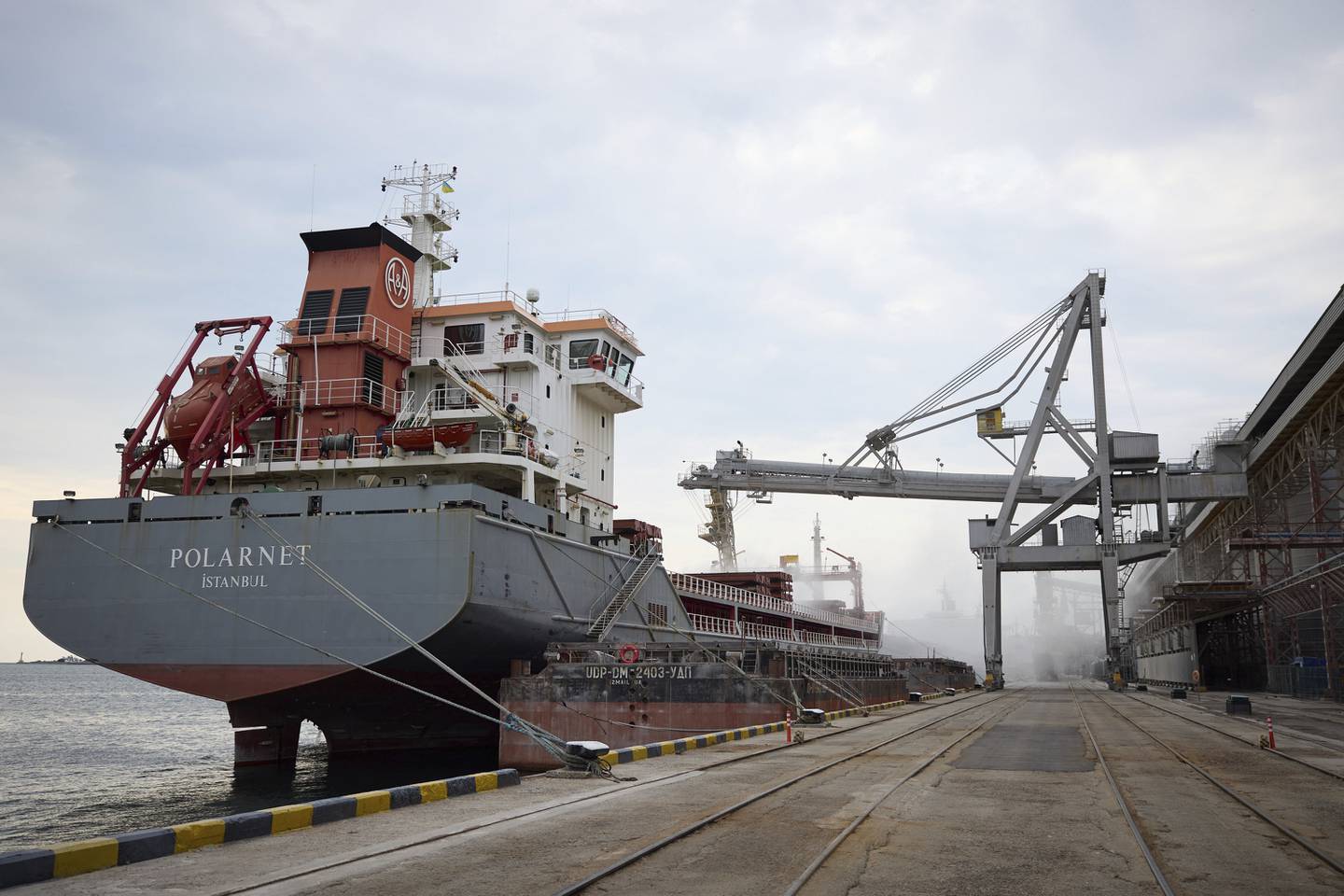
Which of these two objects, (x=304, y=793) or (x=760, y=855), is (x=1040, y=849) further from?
(x=304, y=793)

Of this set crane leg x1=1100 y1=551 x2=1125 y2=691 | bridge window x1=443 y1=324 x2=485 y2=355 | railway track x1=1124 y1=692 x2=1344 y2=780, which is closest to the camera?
railway track x1=1124 y1=692 x2=1344 y2=780

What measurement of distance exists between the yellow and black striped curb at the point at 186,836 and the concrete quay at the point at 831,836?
0.13 meters

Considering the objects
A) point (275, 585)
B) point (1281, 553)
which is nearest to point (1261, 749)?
point (275, 585)

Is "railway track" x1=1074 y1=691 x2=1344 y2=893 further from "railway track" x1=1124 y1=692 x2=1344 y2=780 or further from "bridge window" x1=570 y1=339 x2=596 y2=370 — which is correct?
"bridge window" x1=570 y1=339 x2=596 y2=370

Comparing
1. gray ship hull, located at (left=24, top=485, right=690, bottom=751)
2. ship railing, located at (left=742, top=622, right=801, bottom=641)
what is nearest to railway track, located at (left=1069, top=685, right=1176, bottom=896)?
gray ship hull, located at (left=24, top=485, right=690, bottom=751)

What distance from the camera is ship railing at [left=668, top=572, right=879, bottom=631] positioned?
36.7 meters

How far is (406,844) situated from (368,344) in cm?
1683

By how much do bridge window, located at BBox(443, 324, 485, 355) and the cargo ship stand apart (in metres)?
0.05

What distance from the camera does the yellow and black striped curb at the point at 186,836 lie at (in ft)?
22.6

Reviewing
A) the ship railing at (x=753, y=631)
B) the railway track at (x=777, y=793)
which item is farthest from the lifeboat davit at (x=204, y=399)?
the ship railing at (x=753, y=631)

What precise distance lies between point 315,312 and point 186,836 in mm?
17832

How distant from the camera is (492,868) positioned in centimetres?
725

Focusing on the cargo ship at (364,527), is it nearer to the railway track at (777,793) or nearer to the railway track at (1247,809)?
the railway track at (777,793)

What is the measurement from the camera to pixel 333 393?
23094mm
